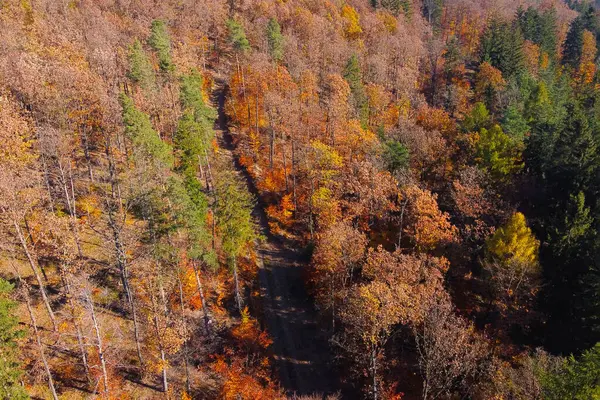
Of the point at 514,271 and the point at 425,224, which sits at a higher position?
the point at 425,224

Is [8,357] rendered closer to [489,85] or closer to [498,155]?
[498,155]

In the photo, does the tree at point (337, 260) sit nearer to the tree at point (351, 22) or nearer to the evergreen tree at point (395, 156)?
the evergreen tree at point (395, 156)

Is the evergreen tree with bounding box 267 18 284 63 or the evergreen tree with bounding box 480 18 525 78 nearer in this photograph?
the evergreen tree with bounding box 267 18 284 63

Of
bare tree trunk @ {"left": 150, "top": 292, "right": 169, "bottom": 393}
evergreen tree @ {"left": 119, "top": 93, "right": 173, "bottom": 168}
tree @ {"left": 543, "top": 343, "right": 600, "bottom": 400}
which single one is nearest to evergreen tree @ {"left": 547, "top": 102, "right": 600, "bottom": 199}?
tree @ {"left": 543, "top": 343, "right": 600, "bottom": 400}

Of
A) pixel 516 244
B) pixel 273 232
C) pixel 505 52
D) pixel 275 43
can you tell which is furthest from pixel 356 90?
A: pixel 516 244

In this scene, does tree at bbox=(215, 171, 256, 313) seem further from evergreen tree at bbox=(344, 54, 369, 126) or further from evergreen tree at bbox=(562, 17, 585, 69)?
evergreen tree at bbox=(562, 17, 585, 69)
